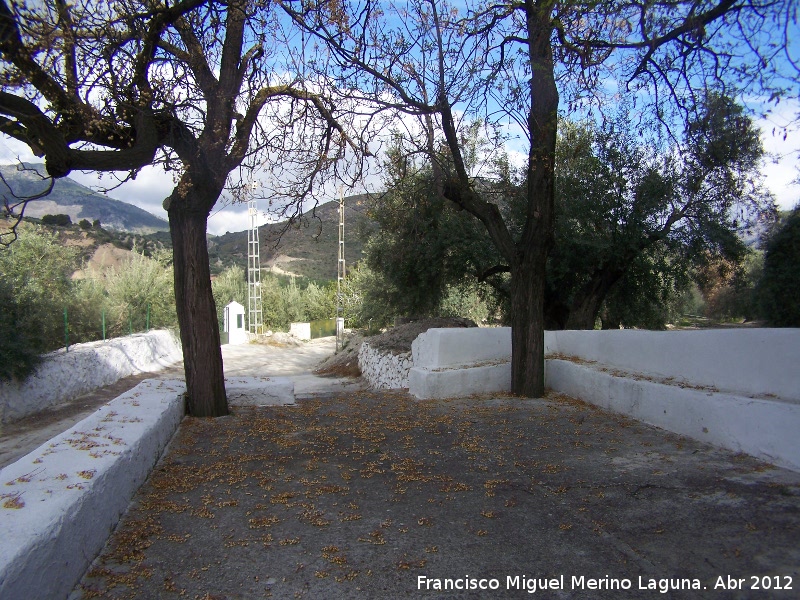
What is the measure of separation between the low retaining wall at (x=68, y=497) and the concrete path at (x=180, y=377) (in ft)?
17.2

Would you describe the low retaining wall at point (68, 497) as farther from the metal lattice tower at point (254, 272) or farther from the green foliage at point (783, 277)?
the metal lattice tower at point (254, 272)

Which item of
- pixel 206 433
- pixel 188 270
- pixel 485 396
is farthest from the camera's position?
pixel 485 396

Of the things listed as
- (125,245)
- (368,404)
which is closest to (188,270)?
(368,404)

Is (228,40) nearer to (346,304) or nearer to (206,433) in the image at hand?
(206,433)

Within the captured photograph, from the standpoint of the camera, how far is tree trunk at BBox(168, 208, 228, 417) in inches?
268

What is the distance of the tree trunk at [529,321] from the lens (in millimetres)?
8570

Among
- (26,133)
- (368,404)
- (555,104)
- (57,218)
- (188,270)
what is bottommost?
(368,404)

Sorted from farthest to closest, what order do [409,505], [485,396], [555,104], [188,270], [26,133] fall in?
[485,396]
[555,104]
[188,270]
[26,133]
[409,505]

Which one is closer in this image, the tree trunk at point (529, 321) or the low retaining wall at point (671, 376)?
the low retaining wall at point (671, 376)

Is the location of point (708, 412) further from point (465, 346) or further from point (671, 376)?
point (465, 346)

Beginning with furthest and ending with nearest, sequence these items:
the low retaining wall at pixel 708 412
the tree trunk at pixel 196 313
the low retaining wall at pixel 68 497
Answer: the tree trunk at pixel 196 313
the low retaining wall at pixel 708 412
the low retaining wall at pixel 68 497

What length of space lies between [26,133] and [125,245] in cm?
4415

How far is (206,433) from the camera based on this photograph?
20.5 feet

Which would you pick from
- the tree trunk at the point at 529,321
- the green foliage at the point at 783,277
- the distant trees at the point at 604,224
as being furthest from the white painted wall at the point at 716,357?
the green foliage at the point at 783,277
